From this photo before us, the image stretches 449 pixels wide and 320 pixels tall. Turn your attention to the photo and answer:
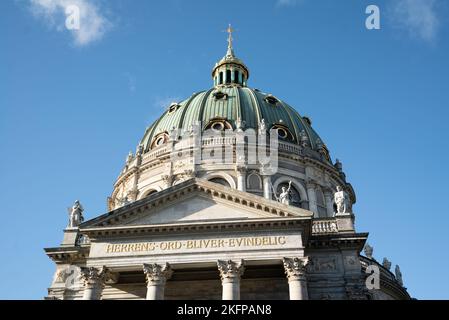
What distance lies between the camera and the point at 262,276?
1002 inches

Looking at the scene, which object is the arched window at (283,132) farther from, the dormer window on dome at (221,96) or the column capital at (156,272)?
the column capital at (156,272)

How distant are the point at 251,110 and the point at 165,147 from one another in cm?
857

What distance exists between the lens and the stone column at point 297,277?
22000 millimetres

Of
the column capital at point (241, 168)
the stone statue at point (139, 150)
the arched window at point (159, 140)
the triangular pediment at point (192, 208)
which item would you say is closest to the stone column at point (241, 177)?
the column capital at point (241, 168)

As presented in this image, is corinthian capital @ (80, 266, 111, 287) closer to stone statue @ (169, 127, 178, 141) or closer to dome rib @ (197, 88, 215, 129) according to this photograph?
stone statue @ (169, 127, 178, 141)

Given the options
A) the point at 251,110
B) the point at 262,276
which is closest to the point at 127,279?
the point at 262,276

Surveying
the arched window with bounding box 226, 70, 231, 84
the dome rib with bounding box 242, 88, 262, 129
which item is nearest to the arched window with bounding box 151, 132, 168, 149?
the dome rib with bounding box 242, 88, 262, 129

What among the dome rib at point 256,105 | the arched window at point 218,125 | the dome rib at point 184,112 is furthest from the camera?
the dome rib at point 184,112

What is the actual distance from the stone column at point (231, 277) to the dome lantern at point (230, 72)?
34.1 m

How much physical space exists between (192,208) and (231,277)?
450 centimetres

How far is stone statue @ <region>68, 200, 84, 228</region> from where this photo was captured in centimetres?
2844

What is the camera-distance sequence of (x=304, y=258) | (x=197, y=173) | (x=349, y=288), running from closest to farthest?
(x=304, y=258) < (x=349, y=288) < (x=197, y=173)

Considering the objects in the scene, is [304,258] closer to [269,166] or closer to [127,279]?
[127,279]

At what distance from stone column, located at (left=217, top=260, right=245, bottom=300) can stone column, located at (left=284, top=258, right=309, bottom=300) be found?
2222mm
